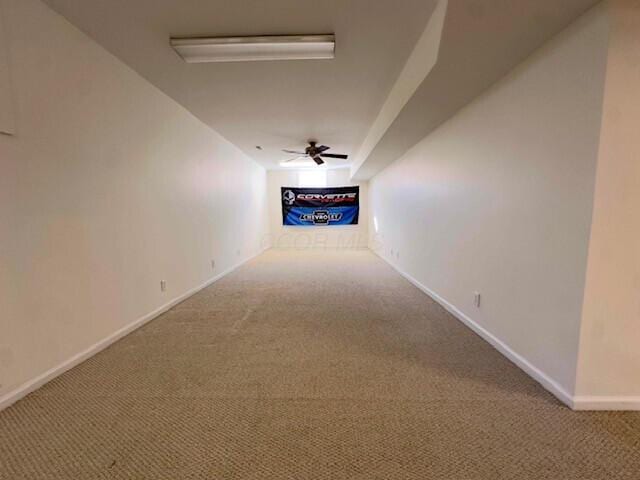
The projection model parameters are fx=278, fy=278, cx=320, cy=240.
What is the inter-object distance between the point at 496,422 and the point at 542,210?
3.95 ft

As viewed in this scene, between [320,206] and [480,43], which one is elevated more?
[480,43]

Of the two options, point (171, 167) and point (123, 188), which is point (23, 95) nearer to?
point (123, 188)

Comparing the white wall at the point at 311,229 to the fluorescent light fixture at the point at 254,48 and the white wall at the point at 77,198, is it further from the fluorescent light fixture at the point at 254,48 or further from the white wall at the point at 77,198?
the fluorescent light fixture at the point at 254,48

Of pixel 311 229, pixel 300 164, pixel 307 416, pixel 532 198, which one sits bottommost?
pixel 307 416

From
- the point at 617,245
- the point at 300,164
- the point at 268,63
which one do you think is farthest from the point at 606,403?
the point at 300,164

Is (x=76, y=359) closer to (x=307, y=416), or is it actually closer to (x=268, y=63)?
(x=307, y=416)

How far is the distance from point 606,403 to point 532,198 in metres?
1.15

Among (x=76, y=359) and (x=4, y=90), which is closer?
(x=4, y=90)

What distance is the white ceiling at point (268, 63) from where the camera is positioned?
1770 millimetres

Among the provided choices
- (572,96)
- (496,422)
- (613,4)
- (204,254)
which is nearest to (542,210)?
(572,96)

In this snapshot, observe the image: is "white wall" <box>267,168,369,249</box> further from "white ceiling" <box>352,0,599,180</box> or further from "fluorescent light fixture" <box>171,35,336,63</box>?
"fluorescent light fixture" <box>171,35,336,63</box>

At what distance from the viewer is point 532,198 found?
1744mm

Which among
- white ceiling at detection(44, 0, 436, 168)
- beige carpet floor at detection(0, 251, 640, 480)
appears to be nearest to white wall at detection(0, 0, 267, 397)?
white ceiling at detection(44, 0, 436, 168)

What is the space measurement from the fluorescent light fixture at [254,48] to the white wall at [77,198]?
699 millimetres
